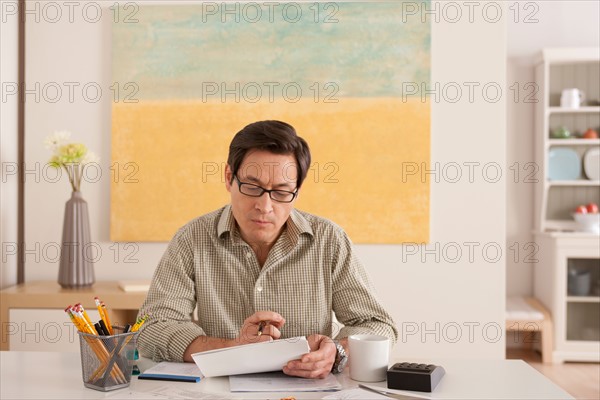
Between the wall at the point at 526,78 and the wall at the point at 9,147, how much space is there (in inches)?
126

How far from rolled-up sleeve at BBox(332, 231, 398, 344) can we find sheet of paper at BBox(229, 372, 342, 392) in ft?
1.15

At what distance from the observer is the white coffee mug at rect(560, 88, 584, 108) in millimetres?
4574

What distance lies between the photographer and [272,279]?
1.97 metres

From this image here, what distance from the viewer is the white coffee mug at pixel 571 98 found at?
457cm

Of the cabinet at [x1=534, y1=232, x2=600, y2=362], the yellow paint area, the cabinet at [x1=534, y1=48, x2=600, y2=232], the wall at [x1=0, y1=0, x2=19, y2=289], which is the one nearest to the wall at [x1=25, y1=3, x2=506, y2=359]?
the yellow paint area

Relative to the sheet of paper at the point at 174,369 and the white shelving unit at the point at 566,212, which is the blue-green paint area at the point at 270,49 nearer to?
the white shelving unit at the point at 566,212

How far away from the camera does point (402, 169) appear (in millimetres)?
3555

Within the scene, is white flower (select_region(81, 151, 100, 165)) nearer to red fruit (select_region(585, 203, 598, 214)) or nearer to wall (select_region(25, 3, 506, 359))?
wall (select_region(25, 3, 506, 359))

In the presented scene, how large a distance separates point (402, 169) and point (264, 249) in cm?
169

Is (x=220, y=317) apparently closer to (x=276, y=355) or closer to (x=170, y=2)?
(x=276, y=355)

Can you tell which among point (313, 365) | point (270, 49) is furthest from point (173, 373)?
point (270, 49)

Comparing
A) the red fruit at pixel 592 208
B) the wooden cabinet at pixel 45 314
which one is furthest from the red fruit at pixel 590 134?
the wooden cabinet at pixel 45 314

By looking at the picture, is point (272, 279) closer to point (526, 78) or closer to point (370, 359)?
point (370, 359)

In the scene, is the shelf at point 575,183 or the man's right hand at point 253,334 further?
the shelf at point 575,183
